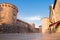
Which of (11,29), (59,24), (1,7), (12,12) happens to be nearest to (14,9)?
(12,12)

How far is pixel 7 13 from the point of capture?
3522 centimetres

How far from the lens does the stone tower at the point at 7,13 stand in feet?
111

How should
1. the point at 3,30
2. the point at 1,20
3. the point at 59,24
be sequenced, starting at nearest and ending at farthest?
the point at 59,24
the point at 3,30
the point at 1,20

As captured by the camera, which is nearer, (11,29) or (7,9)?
(11,29)

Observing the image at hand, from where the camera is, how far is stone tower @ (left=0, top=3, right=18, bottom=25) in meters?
33.8

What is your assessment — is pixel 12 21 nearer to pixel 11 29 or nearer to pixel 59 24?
pixel 11 29

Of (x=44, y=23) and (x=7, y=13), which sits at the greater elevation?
(x=7, y=13)

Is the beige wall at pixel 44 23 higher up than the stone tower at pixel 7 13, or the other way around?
the stone tower at pixel 7 13

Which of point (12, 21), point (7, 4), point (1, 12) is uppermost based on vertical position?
point (7, 4)

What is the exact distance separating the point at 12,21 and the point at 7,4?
5.36 metres

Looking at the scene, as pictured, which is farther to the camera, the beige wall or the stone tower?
the stone tower

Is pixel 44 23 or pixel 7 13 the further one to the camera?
pixel 7 13

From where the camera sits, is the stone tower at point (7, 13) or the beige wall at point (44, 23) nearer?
the beige wall at point (44, 23)

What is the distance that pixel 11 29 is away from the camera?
109 feet
